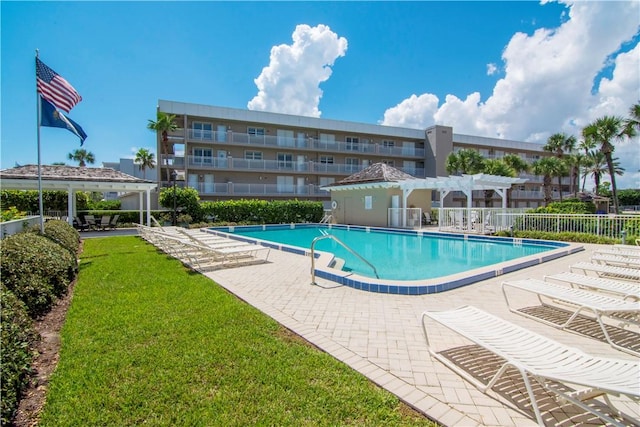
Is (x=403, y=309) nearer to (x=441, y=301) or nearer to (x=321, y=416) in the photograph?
(x=441, y=301)

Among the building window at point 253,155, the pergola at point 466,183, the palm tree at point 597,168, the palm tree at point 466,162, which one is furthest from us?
the palm tree at point 597,168

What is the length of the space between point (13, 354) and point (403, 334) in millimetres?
3921

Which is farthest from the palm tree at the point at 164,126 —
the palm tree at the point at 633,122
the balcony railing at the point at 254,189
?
the palm tree at the point at 633,122

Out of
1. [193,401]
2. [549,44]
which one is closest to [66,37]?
[193,401]

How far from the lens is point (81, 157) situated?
5175 centimetres

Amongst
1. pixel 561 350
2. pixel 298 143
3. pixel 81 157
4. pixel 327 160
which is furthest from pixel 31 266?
pixel 81 157

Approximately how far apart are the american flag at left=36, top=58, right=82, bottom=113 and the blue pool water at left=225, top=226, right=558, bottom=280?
9166 millimetres

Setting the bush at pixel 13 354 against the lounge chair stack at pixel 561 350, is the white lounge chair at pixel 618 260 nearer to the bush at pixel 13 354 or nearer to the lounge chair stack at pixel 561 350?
the lounge chair stack at pixel 561 350

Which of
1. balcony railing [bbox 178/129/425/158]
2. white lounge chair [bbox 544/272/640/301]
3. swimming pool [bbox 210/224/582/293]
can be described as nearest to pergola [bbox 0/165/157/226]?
balcony railing [bbox 178/129/425/158]

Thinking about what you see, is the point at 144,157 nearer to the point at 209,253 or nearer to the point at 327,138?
the point at 327,138

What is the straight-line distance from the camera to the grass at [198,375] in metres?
2.45

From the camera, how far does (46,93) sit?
27.6 ft

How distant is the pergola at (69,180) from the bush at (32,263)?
11811mm

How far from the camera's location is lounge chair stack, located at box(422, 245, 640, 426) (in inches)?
85.7
